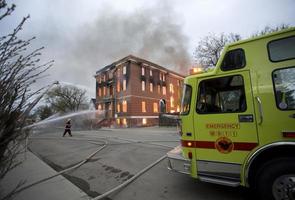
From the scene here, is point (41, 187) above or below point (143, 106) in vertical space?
below

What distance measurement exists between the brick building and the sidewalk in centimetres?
3008

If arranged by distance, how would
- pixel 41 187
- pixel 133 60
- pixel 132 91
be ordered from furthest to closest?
pixel 133 60, pixel 132 91, pixel 41 187

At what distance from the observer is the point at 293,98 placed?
11.0 feet

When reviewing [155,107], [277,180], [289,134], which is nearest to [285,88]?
[289,134]

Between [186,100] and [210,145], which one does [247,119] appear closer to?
[210,145]

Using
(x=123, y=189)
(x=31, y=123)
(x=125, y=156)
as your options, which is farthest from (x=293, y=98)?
(x=125, y=156)

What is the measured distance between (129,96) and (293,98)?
34.4m

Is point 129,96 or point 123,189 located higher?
point 129,96

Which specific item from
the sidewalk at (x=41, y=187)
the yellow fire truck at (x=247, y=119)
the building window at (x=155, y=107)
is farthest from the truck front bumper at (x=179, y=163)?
the building window at (x=155, y=107)

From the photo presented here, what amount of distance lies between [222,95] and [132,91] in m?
33.4

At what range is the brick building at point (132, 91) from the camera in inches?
1481

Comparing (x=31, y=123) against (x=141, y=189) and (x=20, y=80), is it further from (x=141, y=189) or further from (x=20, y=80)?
(x=141, y=189)

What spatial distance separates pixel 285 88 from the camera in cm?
344

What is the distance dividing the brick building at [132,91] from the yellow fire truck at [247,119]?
A: 3278cm
